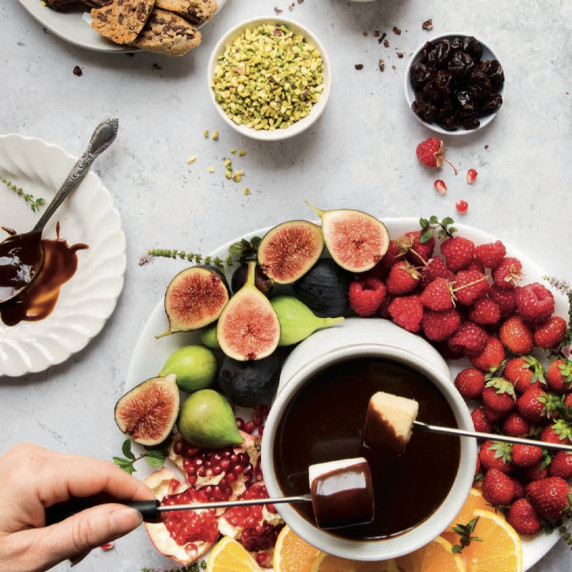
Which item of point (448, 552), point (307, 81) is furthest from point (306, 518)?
point (307, 81)

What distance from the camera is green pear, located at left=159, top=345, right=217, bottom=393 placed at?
1627 mm

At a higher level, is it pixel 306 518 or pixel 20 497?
pixel 20 497

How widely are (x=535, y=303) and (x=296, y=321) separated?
56 centimetres

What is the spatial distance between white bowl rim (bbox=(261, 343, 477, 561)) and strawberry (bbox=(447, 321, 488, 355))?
0.34 metres

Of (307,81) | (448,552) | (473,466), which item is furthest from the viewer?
(307,81)

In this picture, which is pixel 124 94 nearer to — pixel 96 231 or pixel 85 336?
pixel 96 231

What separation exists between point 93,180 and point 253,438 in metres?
0.80

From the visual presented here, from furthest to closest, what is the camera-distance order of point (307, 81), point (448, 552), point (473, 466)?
point (307, 81) → point (448, 552) → point (473, 466)

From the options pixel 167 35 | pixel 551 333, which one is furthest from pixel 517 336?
pixel 167 35

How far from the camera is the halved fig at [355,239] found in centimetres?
160

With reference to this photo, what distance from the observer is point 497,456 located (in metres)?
1.66

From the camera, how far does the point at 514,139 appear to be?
184 centimetres

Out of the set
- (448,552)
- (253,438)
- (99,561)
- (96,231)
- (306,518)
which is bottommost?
(448,552)

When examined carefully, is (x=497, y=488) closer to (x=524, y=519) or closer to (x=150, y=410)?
(x=524, y=519)
